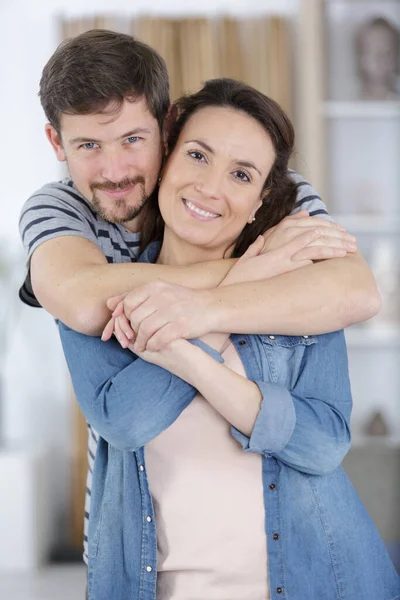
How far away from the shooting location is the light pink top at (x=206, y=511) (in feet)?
4.40

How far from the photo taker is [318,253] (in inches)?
57.8

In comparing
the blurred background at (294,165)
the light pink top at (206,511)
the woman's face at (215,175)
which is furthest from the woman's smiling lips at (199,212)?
the blurred background at (294,165)

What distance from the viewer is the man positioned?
137 centimetres

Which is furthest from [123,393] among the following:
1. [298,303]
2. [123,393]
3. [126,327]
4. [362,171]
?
[362,171]

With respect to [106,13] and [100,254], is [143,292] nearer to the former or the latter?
[100,254]

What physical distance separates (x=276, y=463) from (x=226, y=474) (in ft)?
0.28

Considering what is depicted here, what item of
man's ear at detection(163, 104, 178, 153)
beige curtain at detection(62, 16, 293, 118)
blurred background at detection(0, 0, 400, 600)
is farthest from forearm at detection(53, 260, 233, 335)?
beige curtain at detection(62, 16, 293, 118)

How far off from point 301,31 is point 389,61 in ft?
1.58

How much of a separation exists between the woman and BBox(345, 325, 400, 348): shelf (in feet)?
9.24

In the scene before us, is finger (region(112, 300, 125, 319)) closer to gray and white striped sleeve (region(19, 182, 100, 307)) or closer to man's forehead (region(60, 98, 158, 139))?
gray and white striped sleeve (region(19, 182, 100, 307))

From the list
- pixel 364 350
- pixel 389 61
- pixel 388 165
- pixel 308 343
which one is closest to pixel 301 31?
pixel 389 61

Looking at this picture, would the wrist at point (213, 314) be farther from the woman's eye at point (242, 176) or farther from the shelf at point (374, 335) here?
the shelf at point (374, 335)

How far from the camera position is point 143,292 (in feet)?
4.43

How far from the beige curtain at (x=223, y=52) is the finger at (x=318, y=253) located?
296 centimetres
